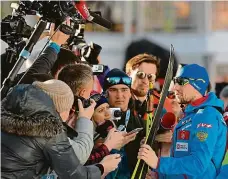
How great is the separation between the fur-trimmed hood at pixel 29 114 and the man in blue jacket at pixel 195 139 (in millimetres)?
1001

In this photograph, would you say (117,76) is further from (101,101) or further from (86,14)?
(86,14)

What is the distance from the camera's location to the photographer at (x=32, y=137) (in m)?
3.33

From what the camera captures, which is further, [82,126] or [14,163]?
[82,126]

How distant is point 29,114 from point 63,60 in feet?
4.77

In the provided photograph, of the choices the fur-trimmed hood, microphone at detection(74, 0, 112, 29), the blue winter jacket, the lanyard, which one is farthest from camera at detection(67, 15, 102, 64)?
the fur-trimmed hood

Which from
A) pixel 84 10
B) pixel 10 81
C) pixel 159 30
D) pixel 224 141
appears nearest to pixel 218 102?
pixel 224 141

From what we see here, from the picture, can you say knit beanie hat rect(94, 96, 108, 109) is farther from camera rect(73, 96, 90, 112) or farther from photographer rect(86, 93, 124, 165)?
camera rect(73, 96, 90, 112)

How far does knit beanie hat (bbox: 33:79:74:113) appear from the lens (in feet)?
11.7

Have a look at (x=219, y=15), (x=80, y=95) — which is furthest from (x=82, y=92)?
(x=219, y=15)

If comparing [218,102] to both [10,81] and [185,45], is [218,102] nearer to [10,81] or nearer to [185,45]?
[10,81]

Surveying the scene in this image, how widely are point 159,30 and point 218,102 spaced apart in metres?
10.7

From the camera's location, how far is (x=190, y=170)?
14.1 ft

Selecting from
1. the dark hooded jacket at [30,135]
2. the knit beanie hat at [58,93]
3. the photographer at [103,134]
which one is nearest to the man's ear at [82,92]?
the photographer at [103,134]

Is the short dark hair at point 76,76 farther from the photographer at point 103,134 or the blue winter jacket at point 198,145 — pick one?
the blue winter jacket at point 198,145
